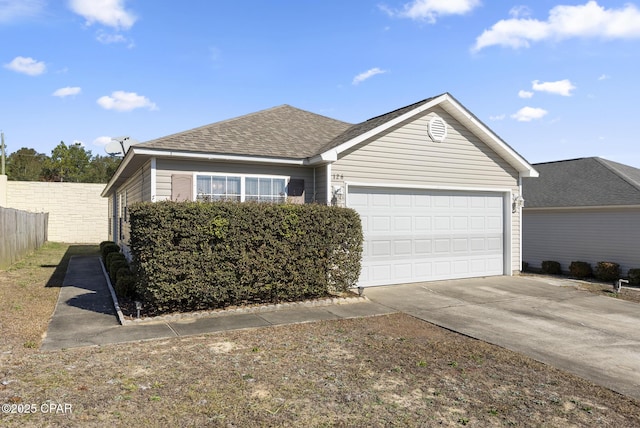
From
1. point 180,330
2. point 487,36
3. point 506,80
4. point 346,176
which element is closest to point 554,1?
point 487,36

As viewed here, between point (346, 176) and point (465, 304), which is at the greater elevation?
point (346, 176)

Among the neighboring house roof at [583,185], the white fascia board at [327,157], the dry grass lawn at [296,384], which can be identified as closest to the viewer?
the dry grass lawn at [296,384]

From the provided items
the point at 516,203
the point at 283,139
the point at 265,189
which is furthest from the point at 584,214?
the point at 265,189

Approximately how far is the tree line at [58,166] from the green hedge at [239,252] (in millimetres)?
42614

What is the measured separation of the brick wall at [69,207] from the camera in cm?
2647

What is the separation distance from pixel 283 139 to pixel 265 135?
0.52m

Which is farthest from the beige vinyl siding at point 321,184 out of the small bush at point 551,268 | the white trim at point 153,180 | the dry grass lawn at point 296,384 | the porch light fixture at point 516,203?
the small bush at point 551,268

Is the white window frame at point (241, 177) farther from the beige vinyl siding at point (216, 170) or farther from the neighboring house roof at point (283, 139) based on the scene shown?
the neighboring house roof at point (283, 139)

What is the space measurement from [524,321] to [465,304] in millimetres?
1490

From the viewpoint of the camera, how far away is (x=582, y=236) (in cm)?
1562

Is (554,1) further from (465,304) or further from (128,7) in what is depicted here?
(128,7)

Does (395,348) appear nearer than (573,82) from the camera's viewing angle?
Yes

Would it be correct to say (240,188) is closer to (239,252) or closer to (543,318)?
(239,252)

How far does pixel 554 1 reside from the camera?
9609 millimetres
